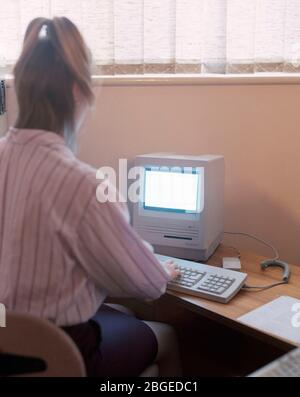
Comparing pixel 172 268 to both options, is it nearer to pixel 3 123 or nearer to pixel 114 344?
pixel 114 344

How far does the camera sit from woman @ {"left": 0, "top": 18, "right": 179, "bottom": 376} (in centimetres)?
111

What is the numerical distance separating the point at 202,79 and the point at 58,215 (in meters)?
1.16

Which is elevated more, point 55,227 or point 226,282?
point 55,227

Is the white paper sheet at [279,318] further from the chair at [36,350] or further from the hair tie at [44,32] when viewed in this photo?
the hair tie at [44,32]

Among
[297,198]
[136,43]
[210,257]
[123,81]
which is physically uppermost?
[136,43]

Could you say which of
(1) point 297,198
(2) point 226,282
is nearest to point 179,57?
(1) point 297,198

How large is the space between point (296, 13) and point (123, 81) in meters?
0.77

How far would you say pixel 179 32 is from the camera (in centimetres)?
208

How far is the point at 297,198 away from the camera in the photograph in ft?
6.54

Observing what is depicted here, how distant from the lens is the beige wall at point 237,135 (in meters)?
1.98

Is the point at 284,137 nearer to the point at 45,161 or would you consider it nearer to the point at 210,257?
the point at 210,257

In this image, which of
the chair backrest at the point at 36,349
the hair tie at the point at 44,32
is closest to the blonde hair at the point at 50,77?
the hair tie at the point at 44,32

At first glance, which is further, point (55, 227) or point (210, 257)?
point (210, 257)

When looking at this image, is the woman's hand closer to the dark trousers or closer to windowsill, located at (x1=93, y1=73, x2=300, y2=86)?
the dark trousers
